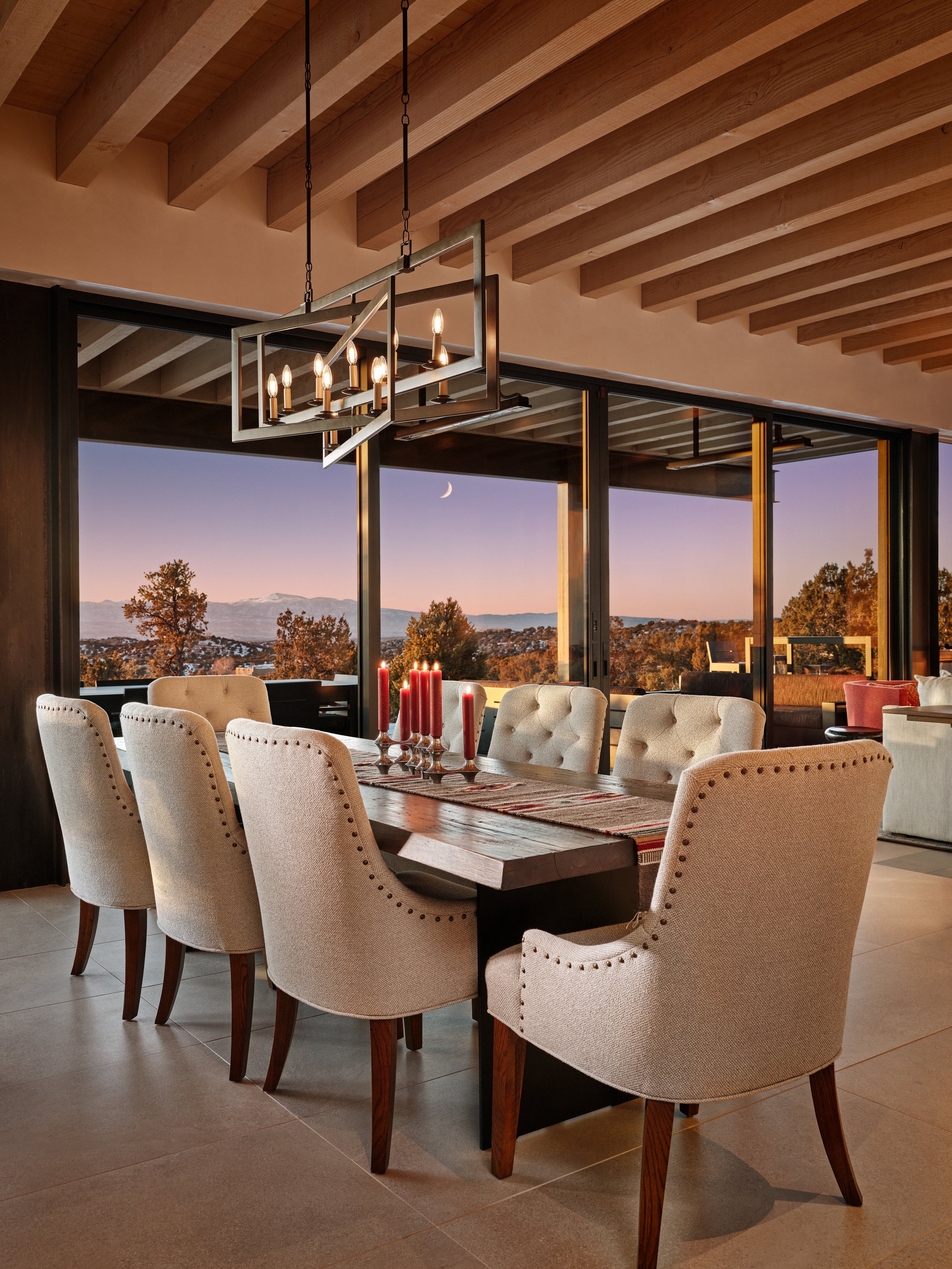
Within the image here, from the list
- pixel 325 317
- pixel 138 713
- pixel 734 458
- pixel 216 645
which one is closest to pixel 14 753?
pixel 216 645

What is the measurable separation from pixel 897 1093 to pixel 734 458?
16.5 feet

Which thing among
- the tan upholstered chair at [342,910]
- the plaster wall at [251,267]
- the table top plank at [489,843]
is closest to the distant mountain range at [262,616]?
the plaster wall at [251,267]

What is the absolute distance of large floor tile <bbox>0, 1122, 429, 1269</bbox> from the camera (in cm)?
167

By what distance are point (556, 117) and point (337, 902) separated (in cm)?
299

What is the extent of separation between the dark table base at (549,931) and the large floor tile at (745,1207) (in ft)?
0.62

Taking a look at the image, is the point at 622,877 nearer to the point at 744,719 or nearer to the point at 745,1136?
the point at 745,1136

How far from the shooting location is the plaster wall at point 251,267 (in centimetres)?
395

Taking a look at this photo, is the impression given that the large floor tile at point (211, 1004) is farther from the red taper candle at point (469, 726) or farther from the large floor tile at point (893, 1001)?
the large floor tile at point (893, 1001)

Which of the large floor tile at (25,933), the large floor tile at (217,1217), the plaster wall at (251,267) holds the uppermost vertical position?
the plaster wall at (251,267)

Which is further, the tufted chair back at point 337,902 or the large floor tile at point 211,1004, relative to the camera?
the large floor tile at point 211,1004

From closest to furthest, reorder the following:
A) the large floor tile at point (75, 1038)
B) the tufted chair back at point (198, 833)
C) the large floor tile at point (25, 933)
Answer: the tufted chair back at point (198, 833), the large floor tile at point (75, 1038), the large floor tile at point (25, 933)

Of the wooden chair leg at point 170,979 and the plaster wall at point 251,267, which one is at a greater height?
the plaster wall at point 251,267

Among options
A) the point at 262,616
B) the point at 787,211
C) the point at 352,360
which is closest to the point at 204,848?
the point at 352,360

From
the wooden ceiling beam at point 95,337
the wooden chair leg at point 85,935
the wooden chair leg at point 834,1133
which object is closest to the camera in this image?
the wooden chair leg at point 834,1133
